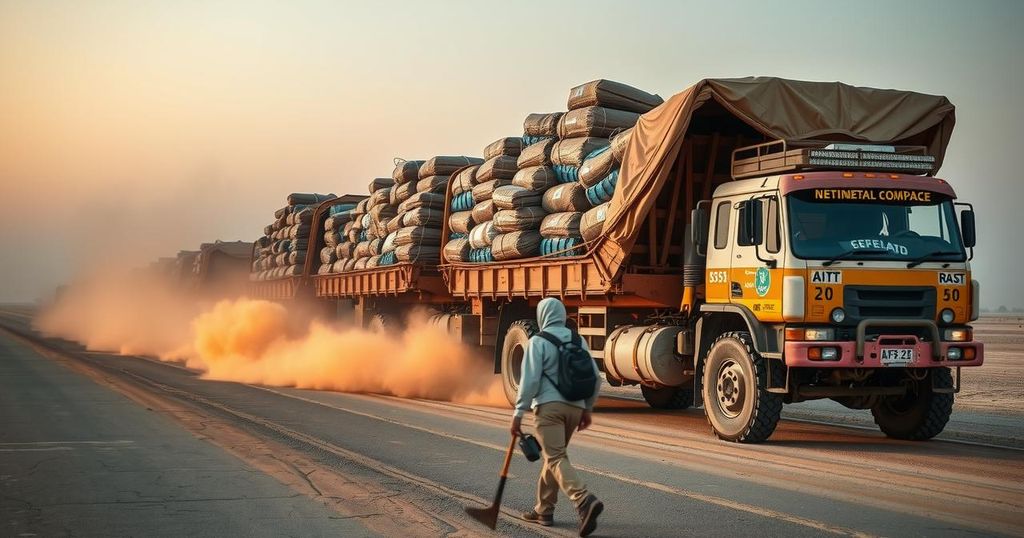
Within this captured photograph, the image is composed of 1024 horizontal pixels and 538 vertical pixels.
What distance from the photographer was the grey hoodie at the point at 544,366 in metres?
7.13

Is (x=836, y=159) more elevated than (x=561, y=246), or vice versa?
(x=836, y=159)

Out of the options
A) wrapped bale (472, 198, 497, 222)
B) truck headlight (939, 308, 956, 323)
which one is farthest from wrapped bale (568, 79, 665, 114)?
truck headlight (939, 308, 956, 323)

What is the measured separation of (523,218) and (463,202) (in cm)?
343

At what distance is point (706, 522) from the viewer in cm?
738

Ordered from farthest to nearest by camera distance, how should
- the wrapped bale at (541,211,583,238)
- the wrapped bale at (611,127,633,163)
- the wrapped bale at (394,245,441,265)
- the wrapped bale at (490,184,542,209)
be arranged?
the wrapped bale at (394,245,441,265) → the wrapped bale at (490,184,542,209) → the wrapped bale at (541,211,583,238) → the wrapped bale at (611,127,633,163)

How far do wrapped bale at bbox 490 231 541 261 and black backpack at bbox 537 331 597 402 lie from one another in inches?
357

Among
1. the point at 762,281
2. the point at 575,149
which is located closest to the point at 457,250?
the point at 575,149

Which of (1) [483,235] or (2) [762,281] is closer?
(2) [762,281]

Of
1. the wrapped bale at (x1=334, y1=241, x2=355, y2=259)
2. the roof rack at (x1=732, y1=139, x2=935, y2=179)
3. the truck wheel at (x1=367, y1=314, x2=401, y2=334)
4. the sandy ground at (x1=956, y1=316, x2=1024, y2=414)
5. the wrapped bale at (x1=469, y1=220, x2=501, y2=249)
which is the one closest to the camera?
the roof rack at (x1=732, y1=139, x2=935, y2=179)

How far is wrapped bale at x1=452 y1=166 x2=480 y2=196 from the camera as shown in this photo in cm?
1923

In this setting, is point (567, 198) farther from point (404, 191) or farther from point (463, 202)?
point (404, 191)

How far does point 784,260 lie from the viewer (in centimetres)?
1127

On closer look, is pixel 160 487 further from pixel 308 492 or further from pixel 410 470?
pixel 410 470

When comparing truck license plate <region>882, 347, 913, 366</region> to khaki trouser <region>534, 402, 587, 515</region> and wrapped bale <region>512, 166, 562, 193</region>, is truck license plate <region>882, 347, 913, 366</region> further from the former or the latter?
wrapped bale <region>512, 166, 562, 193</region>
